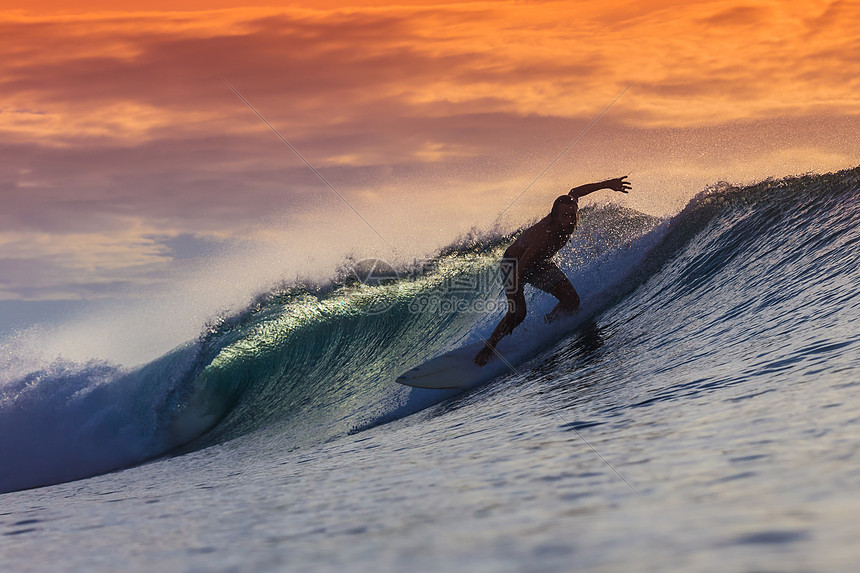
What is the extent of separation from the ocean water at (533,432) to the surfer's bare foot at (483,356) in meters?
0.42

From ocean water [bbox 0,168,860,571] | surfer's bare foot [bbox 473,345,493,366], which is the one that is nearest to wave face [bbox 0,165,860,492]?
ocean water [bbox 0,168,860,571]

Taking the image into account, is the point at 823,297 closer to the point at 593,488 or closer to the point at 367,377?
the point at 593,488

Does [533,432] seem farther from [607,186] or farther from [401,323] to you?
[401,323]

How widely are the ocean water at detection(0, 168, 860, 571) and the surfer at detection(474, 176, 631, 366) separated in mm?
418

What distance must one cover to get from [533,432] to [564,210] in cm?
339

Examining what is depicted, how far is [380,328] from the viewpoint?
8703mm

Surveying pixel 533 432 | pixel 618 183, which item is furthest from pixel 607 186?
pixel 533 432

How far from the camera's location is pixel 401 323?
8.66 metres

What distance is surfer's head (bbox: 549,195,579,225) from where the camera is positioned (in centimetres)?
589

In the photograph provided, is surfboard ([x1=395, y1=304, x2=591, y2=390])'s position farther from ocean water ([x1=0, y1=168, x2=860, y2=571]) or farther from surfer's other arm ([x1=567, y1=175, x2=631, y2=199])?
surfer's other arm ([x1=567, y1=175, x2=631, y2=199])

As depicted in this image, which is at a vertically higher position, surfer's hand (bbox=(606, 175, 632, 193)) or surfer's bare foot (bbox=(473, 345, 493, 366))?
surfer's hand (bbox=(606, 175, 632, 193))

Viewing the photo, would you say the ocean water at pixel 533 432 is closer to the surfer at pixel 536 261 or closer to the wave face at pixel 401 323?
the wave face at pixel 401 323

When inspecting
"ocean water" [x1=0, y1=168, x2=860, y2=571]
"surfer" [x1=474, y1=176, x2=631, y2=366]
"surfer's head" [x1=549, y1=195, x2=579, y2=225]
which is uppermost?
"surfer's head" [x1=549, y1=195, x2=579, y2=225]

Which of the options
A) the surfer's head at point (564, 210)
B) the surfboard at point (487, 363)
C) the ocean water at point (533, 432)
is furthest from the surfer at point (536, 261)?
the ocean water at point (533, 432)
